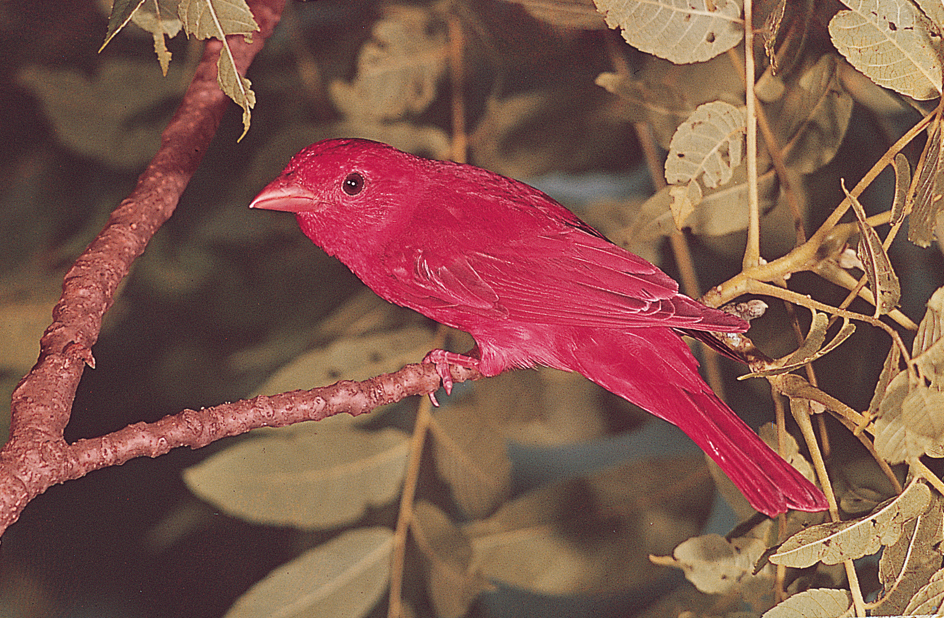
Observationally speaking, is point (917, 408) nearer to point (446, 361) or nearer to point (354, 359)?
point (446, 361)

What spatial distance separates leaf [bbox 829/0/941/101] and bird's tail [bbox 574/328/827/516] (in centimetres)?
44

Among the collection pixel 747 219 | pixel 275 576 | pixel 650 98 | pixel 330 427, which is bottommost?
pixel 275 576

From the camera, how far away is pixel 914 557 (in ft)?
3.26

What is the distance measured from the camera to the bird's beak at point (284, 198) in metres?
0.89

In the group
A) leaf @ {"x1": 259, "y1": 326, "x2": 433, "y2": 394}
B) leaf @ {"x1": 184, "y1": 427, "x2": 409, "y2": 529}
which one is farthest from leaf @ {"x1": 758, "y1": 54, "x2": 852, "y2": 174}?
leaf @ {"x1": 184, "y1": 427, "x2": 409, "y2": 529}

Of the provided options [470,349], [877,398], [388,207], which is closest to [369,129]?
[388,207]

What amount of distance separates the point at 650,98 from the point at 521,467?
0.56 meters

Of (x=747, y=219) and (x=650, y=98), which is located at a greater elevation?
(x=650, y=98)

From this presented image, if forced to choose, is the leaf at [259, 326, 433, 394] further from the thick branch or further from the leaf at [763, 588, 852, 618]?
the leaf at [763, 588, 852, 618]

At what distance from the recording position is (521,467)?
1.04 meters

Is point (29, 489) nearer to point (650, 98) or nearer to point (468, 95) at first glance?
point (468, 95)

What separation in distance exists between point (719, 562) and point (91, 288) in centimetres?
90

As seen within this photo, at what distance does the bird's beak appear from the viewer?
2.93 ft

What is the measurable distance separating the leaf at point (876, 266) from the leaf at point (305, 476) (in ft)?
2.11
